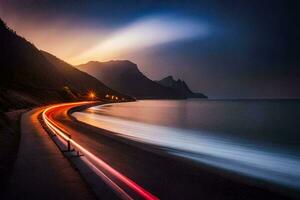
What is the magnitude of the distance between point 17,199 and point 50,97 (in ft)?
407

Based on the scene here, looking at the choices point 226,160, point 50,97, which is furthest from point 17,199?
point 50,97

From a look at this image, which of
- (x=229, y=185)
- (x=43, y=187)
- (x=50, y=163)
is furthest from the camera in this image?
(x=50, y=163)

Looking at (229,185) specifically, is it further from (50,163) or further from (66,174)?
(50,163)

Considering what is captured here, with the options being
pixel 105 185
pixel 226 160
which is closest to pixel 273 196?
pixel 105 185

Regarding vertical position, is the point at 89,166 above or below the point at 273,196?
above

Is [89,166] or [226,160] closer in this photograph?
[89,166]

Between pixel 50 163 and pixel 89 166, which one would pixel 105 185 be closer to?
pixel 89 166

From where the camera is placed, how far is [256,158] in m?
26.7

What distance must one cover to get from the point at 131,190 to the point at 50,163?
5258 millimetres

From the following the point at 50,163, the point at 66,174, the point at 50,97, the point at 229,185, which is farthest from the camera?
the point at 50,97

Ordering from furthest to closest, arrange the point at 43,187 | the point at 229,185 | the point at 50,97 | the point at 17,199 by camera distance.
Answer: the point at 50,97
the point at 229,185
the point at 43,187
the point at 17,199

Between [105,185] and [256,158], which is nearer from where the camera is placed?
[105,185]

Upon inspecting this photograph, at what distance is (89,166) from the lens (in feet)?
44.2

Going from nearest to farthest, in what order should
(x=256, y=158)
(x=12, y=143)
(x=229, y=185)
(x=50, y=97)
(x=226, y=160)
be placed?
(x=229, y=185)
(x=12, y=143)
(x=226, y=160)
(x=256, y=158)
(x=50, y=97)
